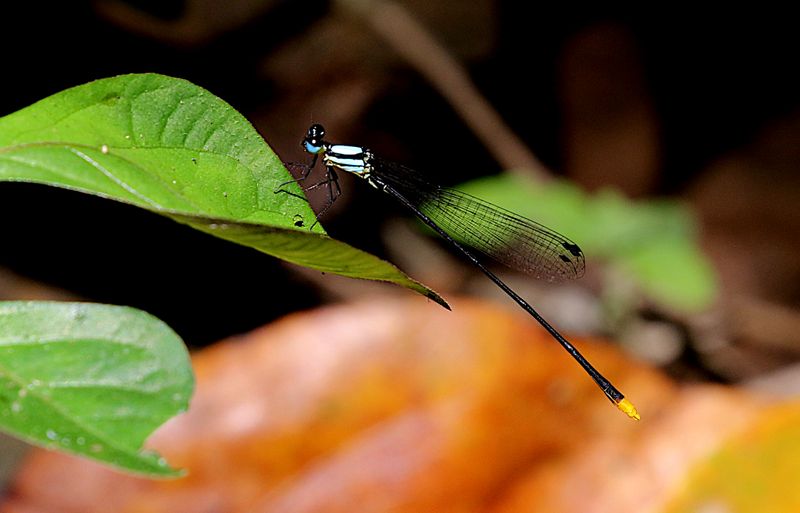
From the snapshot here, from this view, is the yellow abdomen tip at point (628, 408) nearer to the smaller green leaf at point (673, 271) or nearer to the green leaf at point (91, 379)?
the green leaf at point (91, 379)

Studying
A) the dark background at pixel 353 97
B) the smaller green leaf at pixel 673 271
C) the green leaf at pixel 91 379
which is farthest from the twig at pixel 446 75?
the green leaf at pixel 91 379

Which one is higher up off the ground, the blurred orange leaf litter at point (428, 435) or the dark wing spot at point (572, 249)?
the dark wing spot at point (572, 249)

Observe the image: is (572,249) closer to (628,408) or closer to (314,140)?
(314,140)

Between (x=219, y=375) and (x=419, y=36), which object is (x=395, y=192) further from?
(x=419, y=36)

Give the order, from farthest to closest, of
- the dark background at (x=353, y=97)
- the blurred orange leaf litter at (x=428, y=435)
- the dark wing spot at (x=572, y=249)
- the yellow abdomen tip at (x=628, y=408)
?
the dark background at (x=353, y=97) < the dark wing spot at (x=572, y=249) < the blurred orange leaf litter at (x=428, y=435) < the yellow abdomen tip at (x=628, y=408)

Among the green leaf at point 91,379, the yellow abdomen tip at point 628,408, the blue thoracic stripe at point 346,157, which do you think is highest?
the blue thoracic stripe at point 346,157

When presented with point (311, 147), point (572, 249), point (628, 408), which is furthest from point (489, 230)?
point (628, 408)

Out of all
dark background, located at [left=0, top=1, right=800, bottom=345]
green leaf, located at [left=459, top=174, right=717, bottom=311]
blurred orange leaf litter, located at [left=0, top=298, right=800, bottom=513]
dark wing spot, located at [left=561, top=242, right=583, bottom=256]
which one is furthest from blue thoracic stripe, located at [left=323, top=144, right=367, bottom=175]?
green leaf, located at [left=459, top=174, right=717, bottom=311]
